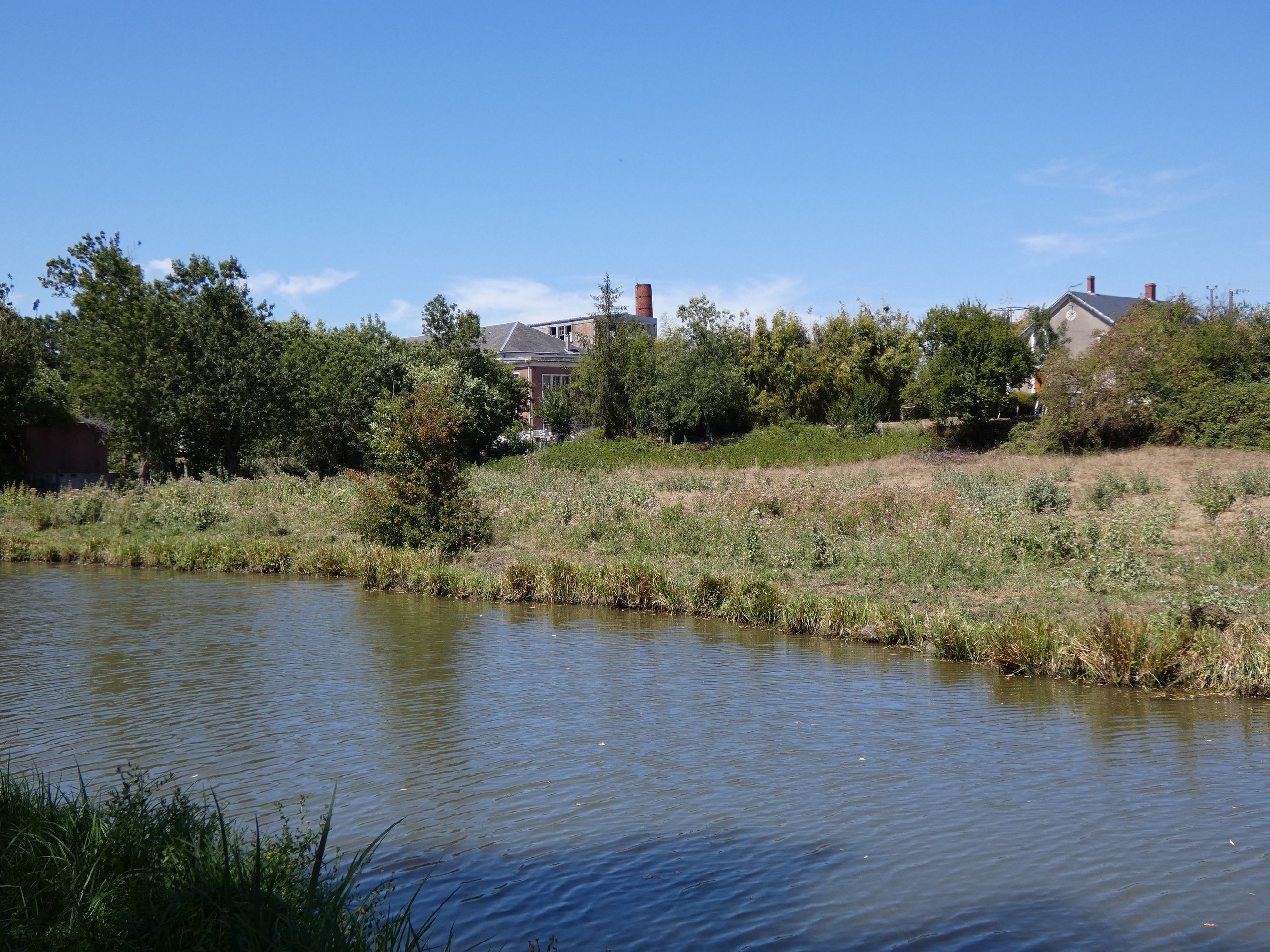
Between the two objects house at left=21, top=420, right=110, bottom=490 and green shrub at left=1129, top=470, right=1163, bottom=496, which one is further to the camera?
house at left=21, top=420, right=110, bottom=490

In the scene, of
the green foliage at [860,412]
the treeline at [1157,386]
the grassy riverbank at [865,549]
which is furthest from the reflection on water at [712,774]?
the green foliage at [860,412]

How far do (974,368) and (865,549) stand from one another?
2598cm

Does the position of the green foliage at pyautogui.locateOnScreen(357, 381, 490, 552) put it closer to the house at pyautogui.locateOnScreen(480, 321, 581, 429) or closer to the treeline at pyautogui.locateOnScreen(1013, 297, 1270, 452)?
the treeline at pyautogui.locateOnScreen(1013, 297, 1270, 452)

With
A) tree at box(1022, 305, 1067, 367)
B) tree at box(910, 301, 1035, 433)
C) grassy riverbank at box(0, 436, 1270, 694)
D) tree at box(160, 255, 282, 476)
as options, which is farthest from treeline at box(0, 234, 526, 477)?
tree at box(1022, 305, 1067, 367)

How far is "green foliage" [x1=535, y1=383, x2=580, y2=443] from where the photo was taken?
59.8 metres

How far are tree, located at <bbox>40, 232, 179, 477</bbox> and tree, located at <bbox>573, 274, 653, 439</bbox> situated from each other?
831 inches

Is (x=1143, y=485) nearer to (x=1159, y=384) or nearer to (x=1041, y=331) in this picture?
(x=1159, y=384)

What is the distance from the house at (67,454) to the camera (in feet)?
140

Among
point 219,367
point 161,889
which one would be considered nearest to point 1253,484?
point 161,889

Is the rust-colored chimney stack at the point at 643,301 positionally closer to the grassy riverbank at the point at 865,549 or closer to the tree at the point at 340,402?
the tree at the point at 340,402

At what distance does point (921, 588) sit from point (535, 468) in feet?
85.3

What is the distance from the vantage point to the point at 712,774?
9062 millimetres

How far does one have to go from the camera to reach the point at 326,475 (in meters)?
50.8

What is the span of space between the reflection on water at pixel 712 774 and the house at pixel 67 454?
31.1 meters
